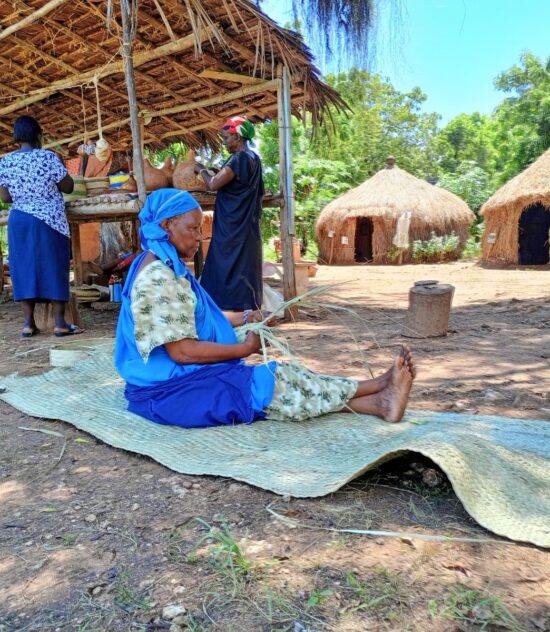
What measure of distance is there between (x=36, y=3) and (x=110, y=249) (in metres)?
4.19

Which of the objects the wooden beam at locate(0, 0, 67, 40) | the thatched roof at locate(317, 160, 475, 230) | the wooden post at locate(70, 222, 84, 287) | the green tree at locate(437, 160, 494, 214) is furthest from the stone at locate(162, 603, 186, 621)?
the green tree at locate(437, 160, 494, 214)

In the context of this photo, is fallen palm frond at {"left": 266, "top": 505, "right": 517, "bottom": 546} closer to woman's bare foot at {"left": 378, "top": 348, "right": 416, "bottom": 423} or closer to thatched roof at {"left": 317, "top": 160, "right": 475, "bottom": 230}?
woman's bare foot at {"left": 378, "top": 348, "right": 416, "bottom": 423}

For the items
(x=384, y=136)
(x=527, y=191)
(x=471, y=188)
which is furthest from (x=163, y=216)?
(x=384, y=136)

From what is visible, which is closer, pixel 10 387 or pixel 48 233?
pixel 10 387

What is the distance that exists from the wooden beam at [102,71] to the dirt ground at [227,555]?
4045 mm

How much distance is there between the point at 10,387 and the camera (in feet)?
11.2

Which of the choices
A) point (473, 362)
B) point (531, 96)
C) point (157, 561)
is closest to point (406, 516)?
point (157, 561)

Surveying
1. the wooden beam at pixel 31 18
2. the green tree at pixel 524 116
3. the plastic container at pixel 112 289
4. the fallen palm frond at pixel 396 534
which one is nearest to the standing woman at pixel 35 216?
the wooden beam at pixel 31 18

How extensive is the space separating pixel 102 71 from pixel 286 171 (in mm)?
2332

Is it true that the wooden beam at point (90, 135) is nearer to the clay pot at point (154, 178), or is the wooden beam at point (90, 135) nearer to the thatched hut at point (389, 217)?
the clay pot at point (154, 178)

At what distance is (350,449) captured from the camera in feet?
7.22

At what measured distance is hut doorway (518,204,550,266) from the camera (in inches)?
609

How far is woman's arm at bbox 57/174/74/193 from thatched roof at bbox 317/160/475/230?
1289cm

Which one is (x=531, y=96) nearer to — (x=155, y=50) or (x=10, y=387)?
(x=155, y=50)
